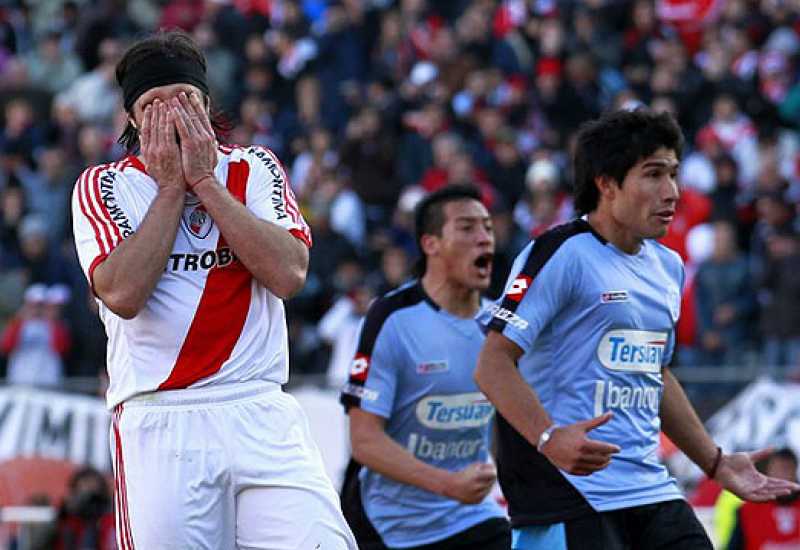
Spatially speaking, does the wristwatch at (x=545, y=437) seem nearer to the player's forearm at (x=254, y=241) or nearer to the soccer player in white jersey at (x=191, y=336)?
the soccer player in white jersey at (x=191, y=336)

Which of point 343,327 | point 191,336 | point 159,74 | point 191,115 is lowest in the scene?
point 191,336

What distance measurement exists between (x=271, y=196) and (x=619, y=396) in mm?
1648

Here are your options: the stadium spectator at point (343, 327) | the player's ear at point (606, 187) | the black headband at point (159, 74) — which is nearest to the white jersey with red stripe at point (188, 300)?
the black headband at point (159, 74)

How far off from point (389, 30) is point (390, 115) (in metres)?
1.81

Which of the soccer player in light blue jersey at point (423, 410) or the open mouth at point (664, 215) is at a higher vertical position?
the open mouth at point (664, 215)

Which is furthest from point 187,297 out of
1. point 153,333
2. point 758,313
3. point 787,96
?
point 787,96

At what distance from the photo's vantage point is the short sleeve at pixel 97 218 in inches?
226

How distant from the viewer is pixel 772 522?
39.2 feet

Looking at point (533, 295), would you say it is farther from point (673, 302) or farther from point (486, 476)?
point (486, 476)

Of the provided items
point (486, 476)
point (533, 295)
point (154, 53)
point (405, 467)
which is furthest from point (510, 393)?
point (154, 53)

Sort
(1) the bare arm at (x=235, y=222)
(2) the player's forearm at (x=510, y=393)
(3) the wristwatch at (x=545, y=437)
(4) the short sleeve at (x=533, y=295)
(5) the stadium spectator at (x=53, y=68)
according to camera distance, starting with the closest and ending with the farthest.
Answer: (1) the bare arm at (x=235, y=222)
(3) the wristwatch at (x=545, y=437)
(2) the player's forearm at (x=510, y=393)
(4) the short sleeve at (x=533, y=295)
(5) the stadium spectator at (x=53, y=68)

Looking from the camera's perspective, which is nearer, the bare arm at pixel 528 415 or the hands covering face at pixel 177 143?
the hands covering face at pixel 177 143

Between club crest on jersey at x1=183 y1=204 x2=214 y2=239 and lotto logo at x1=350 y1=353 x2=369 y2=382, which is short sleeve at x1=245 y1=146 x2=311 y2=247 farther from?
lotto logo at x1=350 y1=353 x2=369 y2=382

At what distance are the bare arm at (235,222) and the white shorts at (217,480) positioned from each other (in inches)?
14.7
